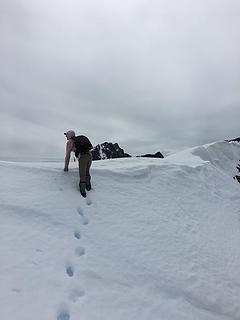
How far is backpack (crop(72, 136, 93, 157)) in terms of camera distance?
1020 centimetres

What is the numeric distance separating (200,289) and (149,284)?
1.48 metres

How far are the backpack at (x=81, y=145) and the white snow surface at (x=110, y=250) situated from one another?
107cm

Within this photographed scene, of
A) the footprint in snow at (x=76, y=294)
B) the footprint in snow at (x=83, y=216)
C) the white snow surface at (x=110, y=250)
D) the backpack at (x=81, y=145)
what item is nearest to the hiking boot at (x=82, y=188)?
the white snow surface at (x=110, y=250)

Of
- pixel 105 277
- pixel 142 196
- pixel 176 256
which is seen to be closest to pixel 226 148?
pixel 142 196

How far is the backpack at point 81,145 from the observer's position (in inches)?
401

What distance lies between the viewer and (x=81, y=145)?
1020 cm

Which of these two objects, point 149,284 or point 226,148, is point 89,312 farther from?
point 226,148

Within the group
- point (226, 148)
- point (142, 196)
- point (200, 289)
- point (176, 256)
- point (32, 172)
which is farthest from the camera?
point (226, 148)

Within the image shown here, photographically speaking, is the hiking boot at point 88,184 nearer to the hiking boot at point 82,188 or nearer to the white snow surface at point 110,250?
the white snow surface at point 110,250

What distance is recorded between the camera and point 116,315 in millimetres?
6273

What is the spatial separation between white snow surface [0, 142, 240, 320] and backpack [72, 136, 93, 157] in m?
1.07

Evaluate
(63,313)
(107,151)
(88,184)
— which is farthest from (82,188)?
(107,151)

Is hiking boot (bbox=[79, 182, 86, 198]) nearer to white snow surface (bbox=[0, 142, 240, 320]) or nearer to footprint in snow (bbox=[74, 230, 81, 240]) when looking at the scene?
white snow surface (bbox=[0, 142, 240, 320])

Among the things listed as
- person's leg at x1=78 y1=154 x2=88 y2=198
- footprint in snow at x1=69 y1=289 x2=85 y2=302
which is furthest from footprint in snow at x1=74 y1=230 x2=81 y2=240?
person's leg at x1=78 y1=154 x2=88 y2=198
